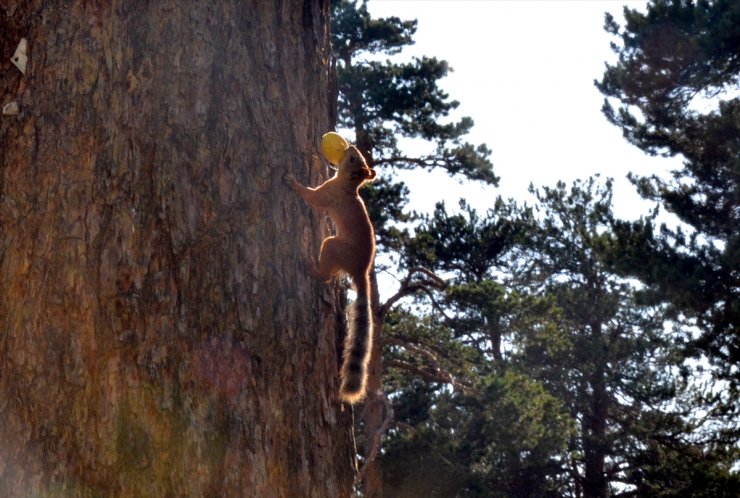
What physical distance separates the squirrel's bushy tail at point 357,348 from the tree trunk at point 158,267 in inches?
3.6

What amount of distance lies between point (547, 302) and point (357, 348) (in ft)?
55.1

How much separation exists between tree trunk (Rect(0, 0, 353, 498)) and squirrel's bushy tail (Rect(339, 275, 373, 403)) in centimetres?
9

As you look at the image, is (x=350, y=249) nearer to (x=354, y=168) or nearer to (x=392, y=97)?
(x=354, y=168)

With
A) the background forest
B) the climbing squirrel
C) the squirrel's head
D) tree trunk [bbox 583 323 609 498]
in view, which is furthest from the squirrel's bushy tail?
tree trunk [bbox 583 323 609 498]

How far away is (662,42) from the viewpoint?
17.0m

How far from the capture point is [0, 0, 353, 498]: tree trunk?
2.81 meters

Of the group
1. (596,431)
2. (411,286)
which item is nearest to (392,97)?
(411,286)

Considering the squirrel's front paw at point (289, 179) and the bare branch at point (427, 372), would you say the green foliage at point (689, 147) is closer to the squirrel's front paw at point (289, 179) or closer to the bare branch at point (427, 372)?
the bare branch at point (427, 372)

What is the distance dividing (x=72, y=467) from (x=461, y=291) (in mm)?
15962

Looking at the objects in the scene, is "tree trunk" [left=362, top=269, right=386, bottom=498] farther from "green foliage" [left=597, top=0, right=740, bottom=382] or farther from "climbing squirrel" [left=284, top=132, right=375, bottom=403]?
"climbing squirrel" [left=284, top=132, right=375, bottom=403]

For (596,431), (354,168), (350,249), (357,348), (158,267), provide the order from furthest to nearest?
(596,431), (354,168), (350,249), (357,348), (158,267)

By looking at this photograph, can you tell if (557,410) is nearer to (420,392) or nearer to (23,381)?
(420,392)

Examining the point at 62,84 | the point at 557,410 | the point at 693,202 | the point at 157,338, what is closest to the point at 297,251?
the point at 157,338

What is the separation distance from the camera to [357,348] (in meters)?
3.85
